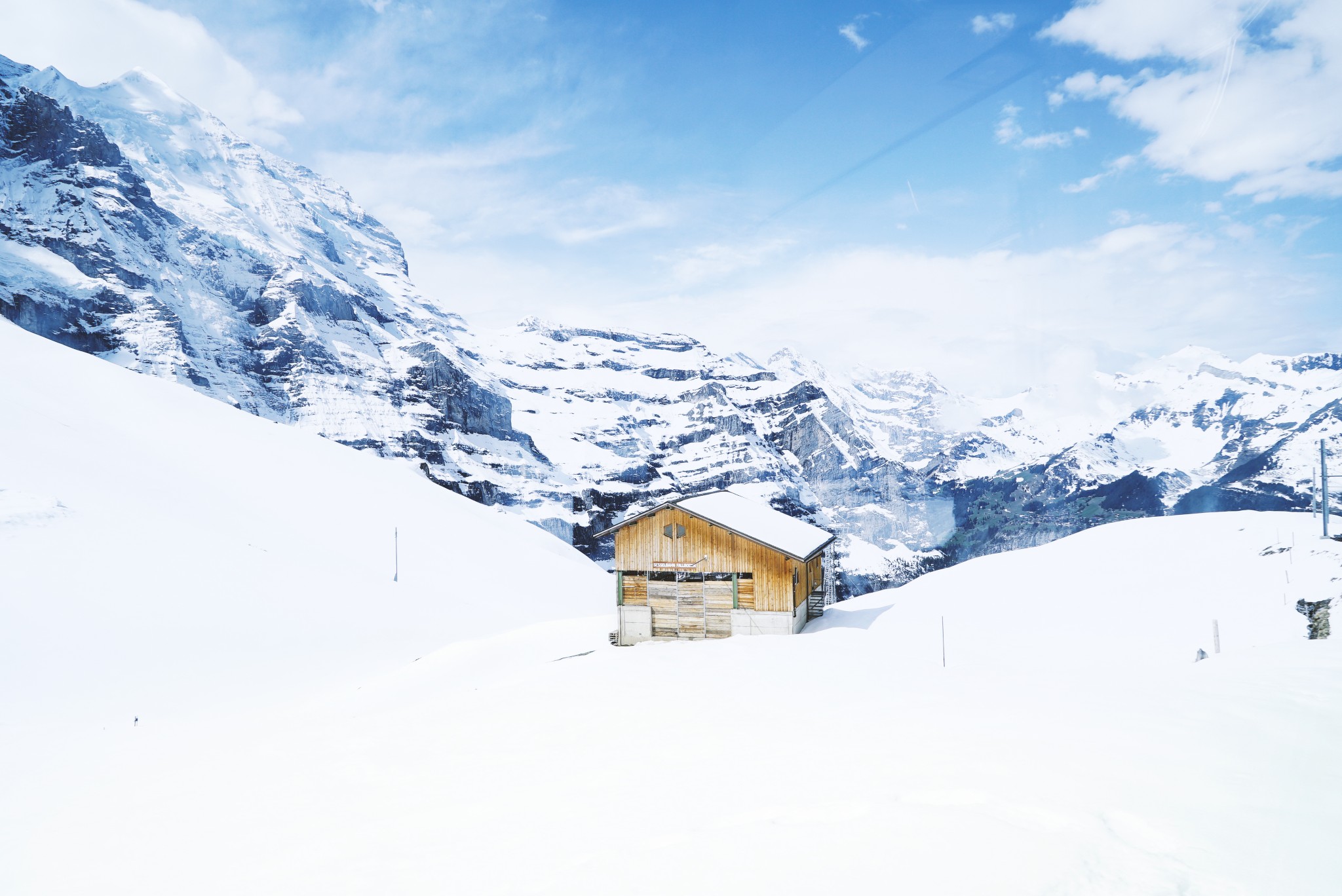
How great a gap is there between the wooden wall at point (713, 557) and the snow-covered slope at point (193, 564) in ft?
35.6

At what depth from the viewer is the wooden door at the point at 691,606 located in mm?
26969

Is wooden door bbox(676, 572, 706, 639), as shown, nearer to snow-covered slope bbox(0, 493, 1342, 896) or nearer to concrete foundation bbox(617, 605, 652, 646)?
concrete foundation bbox(617, 605, 652, 646)

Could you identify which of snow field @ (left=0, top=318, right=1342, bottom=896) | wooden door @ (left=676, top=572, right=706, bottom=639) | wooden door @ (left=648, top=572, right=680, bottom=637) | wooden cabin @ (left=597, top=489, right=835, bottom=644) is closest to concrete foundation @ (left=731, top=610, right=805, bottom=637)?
wooden cabin @ (left=597, top=489, right=835, bottom=644)

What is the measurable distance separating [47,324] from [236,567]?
544 ft

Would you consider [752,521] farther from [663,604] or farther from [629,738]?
[629,738]

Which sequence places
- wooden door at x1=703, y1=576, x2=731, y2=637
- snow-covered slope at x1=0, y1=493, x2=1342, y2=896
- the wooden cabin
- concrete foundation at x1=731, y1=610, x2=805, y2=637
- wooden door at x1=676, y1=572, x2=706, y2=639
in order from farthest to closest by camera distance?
wooden door at x1=676, y1=572, x2=706, y2=639 → wooden door at x1=703, y1=576, x2=731, y2=637 → the wooden cabin → concrete foundation at x1=731, y1=610, x2=805, y2=637 → snow-covered slope at x1=0, y1=493, x2=1342, y2=896

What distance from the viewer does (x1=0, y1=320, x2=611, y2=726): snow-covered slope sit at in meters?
21.6

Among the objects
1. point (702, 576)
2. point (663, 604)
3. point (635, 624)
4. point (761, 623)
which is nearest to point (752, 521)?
point (702, 576)

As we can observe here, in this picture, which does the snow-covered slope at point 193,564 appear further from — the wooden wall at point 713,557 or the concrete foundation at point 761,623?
the concrete foundation at point 761,623

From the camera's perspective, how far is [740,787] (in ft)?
22.0

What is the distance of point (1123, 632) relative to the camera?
24.2m

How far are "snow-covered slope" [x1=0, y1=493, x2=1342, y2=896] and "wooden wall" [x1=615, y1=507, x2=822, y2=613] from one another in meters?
10.3

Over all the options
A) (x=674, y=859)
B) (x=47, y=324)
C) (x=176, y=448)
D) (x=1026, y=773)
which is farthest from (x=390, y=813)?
(x=47, y=324)

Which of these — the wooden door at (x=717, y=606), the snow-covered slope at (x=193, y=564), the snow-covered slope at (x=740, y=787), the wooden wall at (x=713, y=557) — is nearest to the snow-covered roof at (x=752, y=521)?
the wooden wall at (x=713, y=557)
